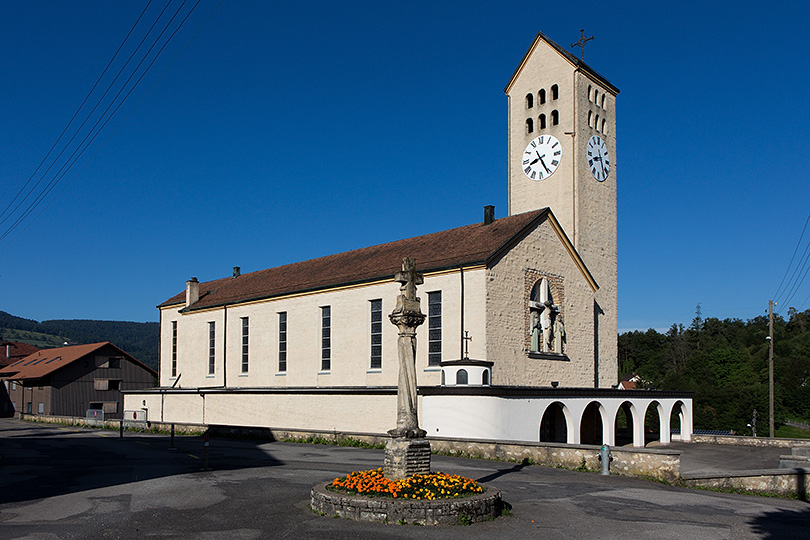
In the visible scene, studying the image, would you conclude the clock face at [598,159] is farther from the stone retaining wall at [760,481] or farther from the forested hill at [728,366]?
the forested hill at [728,366]

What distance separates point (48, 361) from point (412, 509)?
62463 mm

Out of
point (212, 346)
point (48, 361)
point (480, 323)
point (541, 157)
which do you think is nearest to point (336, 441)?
point (480, 323)

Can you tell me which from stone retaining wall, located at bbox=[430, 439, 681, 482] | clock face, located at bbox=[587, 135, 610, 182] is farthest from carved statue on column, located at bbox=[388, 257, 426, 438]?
clock face, located at bbox=[587, 135, 610, 182]

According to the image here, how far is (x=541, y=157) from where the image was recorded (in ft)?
132

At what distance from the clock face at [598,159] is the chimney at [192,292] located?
90.2 feet

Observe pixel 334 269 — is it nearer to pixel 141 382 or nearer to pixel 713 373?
pixel 141 382

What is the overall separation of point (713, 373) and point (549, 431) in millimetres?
76514

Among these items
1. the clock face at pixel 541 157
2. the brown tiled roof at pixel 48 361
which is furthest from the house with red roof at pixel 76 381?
the clock face at pixel 541 157

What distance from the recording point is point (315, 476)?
17.7m

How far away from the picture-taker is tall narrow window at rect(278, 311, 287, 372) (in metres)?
38.5

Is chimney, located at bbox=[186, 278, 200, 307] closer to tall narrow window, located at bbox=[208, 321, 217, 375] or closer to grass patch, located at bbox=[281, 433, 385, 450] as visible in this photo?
tall narrow window, located at bbox=[208, 321, 217, 375]

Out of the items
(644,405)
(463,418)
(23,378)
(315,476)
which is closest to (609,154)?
(644,405)

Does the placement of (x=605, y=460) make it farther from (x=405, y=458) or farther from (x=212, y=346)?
(x=212, y=346)

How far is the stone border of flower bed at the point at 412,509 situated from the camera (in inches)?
464
